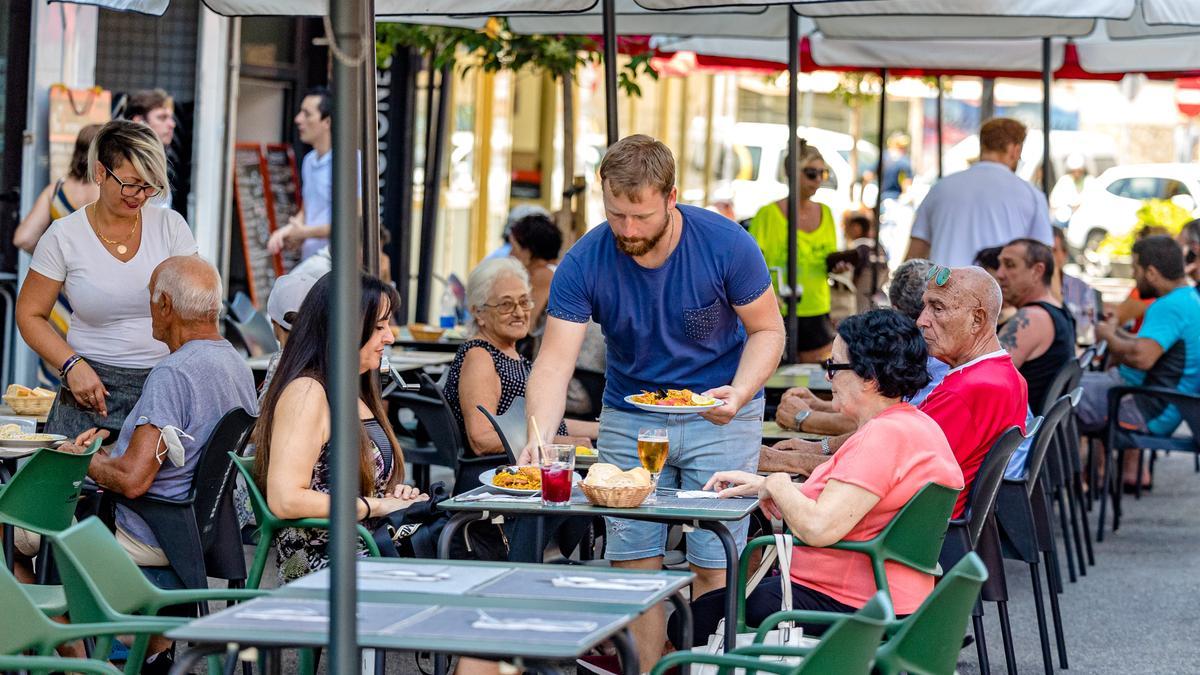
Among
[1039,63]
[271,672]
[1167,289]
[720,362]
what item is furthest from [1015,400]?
[1039,63]

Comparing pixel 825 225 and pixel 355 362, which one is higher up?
pixel 825 225

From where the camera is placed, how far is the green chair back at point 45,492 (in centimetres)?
434

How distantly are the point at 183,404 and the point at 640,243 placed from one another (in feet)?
4.26

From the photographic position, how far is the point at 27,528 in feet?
14.4

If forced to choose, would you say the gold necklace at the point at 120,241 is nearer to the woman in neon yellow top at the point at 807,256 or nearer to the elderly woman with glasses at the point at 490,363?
the elderly woman with glasses at the point at 490,363

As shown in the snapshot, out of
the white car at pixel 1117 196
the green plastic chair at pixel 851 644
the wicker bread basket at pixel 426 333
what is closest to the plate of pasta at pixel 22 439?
the green plastic chair at pixel 851 644

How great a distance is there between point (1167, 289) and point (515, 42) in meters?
4.33

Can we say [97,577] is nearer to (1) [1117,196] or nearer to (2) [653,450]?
(2) [653,450]

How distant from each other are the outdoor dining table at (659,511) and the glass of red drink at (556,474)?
3 centimetres

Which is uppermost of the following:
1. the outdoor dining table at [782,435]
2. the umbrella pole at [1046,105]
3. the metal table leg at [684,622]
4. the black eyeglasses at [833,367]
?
the umbrella pole at [1046,105]

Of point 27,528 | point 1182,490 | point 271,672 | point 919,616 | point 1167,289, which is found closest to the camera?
point 919,616

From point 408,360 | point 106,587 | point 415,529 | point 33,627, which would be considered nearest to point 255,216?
Answer: point 408,360

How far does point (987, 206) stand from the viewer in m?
8.94

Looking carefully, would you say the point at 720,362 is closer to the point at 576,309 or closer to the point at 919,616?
the point at 576,309
